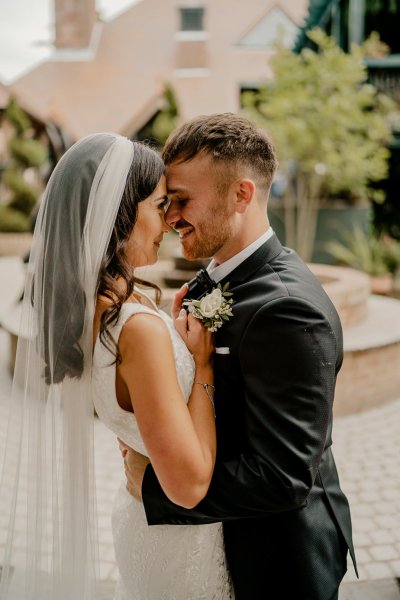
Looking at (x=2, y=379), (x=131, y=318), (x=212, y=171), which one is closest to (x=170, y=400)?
(x=131, y=318)

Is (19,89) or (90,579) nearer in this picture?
(90,579)

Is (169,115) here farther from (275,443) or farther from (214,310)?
(275,443)

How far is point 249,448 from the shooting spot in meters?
1.67

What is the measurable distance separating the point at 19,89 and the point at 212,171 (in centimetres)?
2493

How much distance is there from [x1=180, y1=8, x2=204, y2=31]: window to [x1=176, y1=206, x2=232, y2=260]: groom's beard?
23946 millimetres

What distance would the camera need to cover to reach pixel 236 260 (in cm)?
192

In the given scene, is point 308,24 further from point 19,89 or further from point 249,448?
point 249,448

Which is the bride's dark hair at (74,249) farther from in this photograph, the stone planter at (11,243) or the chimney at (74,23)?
the chimney at (74,23)

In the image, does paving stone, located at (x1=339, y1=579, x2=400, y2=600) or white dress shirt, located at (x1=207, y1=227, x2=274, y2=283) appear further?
paving stone, located at (x1=339, y1=579, x2=400, y2=600)

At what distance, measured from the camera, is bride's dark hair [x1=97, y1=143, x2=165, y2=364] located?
5.88 feet

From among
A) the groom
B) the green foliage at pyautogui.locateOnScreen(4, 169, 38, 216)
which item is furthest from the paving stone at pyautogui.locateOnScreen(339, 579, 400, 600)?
the green foliage at pyautogui.locateOnScreen(4, 169, 38, 216)

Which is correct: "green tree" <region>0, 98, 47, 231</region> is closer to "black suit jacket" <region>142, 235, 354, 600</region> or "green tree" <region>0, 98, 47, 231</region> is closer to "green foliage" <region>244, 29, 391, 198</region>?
"green foliage" <region>244, 29, 391, 198</region>

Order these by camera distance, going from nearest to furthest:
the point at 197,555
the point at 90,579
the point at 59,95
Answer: the point at 197,555, the point at 90,579, the point at 59,95

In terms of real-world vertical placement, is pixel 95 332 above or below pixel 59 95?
above
